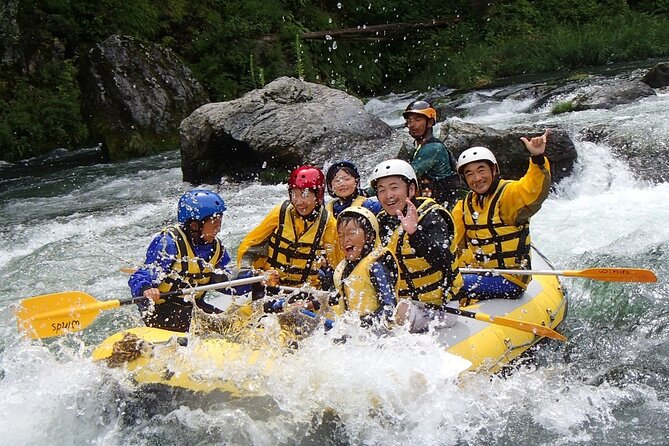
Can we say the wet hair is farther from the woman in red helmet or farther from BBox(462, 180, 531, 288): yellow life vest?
BBox(462, 180, 531, 288): yellow life vest

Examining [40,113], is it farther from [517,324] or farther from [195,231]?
[517,324]

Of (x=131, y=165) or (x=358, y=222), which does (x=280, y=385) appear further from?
(x=131, y=165)

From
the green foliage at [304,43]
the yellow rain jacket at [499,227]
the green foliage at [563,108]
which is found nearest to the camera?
the yellow rain jacket at [499,227]

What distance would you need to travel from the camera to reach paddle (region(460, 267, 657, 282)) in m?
Answer: 4.53

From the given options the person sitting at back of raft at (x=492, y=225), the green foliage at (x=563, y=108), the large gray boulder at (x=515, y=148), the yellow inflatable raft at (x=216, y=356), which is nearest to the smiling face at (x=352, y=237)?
the yellow inflatable raft at (x=216, y=356)

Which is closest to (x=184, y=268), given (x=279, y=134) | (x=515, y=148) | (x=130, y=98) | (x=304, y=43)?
(x=515, y=148)

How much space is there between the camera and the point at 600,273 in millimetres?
4703

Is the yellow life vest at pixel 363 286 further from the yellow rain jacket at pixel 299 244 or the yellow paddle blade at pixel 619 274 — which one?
the yellow paddle blade at pixel 619 274

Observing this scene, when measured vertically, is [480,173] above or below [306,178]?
below

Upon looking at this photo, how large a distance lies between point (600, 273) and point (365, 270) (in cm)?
173

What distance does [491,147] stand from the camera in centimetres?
835

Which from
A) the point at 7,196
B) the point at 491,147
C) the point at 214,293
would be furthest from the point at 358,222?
the point at 7,196

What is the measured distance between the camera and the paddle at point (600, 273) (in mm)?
4527

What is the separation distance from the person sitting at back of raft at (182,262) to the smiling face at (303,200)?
1.60 feet
